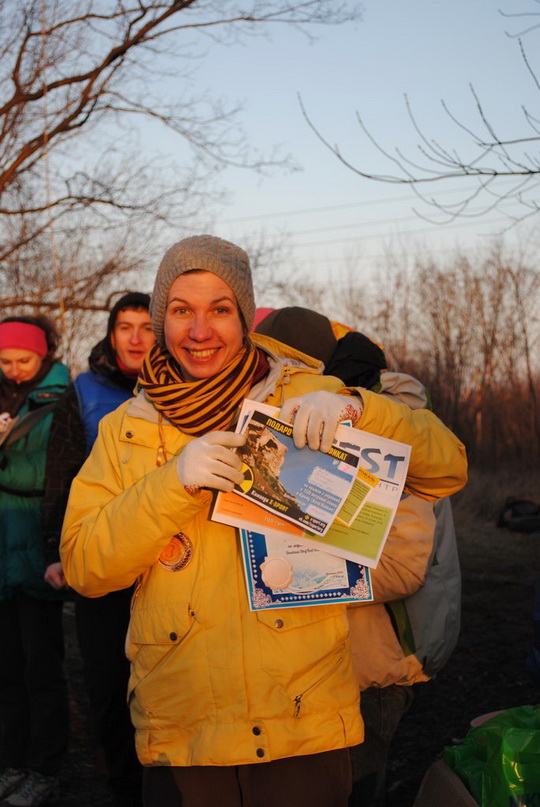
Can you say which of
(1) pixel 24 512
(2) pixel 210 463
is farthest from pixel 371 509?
(1) pixel 24 512

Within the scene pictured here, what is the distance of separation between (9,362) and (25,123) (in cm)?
752

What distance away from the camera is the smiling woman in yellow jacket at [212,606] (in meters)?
2.07

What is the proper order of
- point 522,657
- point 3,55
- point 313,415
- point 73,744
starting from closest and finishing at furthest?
point 313,415 → point 73,744 → point 522,657 → point 3,55

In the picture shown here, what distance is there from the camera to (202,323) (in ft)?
7.72

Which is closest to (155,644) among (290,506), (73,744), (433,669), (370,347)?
(290,506)

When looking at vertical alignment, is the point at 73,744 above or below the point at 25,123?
below

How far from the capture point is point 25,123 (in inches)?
436

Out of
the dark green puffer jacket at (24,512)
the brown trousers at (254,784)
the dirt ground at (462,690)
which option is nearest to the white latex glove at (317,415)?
the brown trousers at (254,784)

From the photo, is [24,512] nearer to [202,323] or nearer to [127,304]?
[127,304]

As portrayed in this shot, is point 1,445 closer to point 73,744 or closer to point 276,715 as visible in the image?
point 73,744

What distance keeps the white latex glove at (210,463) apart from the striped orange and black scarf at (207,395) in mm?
211

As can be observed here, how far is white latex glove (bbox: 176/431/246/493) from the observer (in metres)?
2.01

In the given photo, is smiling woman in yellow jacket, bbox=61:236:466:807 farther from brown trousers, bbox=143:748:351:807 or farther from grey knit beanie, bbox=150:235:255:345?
grey knit beanie, bbox=150:235:255:345

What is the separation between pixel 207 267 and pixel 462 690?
4.32 m
